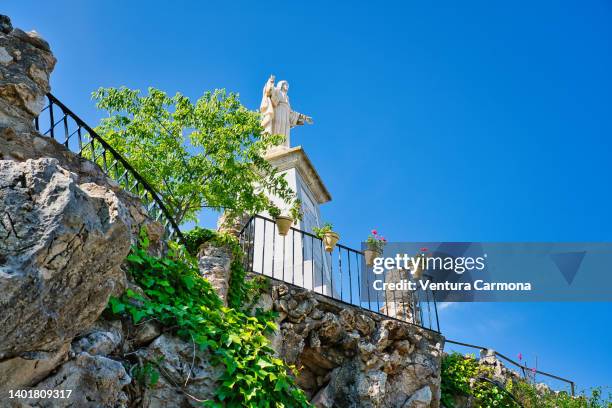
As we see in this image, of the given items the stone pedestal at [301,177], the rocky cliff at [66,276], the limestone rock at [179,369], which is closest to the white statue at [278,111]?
the stone pedestal at [301,177]

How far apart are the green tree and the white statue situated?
358cm

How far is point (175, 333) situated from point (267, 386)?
3.49ft

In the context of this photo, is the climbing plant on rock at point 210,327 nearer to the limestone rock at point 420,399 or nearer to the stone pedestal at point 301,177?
the limestone rock at point 420,399

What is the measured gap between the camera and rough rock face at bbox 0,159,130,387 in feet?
10.7

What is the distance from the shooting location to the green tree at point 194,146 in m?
11.0

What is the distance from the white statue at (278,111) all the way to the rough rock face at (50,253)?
474 inches

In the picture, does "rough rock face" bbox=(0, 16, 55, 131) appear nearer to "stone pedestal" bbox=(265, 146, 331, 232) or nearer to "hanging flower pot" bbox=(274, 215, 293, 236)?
"hanging flower pot" bbox=(274, 215, 293, 236)

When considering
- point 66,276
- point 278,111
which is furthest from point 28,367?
point 278,111

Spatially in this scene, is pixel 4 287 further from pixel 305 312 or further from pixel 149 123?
pixel 149 123

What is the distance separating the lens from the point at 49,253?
3.37 metres

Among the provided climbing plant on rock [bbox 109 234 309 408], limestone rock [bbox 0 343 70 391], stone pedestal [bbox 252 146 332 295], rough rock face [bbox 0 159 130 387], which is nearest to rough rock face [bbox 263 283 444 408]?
stone pedestal [bbox 252 146 332 295]

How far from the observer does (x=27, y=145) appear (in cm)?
568

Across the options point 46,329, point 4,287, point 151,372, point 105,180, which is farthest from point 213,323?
point 4,287

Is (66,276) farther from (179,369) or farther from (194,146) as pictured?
(194,146)
